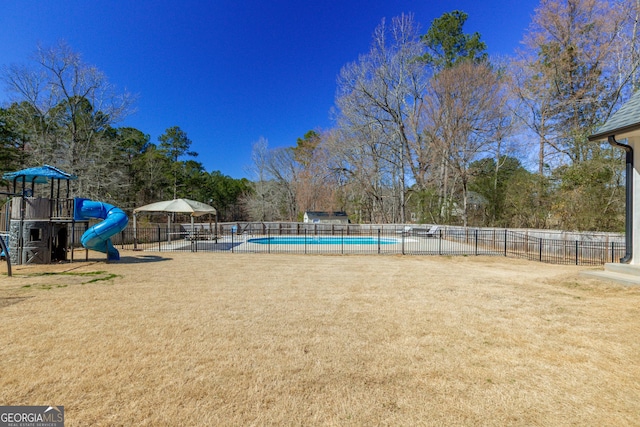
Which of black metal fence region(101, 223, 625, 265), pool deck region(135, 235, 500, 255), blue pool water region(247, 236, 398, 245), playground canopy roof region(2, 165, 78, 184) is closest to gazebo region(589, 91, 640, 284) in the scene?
black metal fence region(101, 223, 625, 265)

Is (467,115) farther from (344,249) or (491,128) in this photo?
(344,249)

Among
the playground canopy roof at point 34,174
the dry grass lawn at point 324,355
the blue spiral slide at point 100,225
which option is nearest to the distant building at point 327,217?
the blue spiral slide at point 100,225

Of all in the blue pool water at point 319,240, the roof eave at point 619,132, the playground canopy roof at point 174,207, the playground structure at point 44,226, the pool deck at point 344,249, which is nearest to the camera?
the roof eave at point 619,132

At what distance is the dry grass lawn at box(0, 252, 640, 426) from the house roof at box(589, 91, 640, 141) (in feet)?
11.4

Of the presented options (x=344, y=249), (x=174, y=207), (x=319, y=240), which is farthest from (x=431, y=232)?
(x=174, y=207)

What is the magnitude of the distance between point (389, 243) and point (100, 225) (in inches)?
574

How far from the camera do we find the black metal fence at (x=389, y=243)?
12.2 m

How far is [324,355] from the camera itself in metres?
3.12

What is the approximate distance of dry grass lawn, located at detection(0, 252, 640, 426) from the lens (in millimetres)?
2182

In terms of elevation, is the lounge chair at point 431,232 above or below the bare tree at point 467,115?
below

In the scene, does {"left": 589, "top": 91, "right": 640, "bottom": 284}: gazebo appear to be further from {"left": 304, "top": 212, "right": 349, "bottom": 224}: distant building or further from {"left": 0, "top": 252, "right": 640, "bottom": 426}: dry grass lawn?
{"left": 304, "top": 212, "right": 349, "bottom": 224}: distant building

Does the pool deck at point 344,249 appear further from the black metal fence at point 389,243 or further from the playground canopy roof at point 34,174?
the playground canopy roof at point 34,174

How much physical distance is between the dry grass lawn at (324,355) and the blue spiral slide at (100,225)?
4221mm

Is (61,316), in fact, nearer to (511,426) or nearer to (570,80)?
(511,426)
